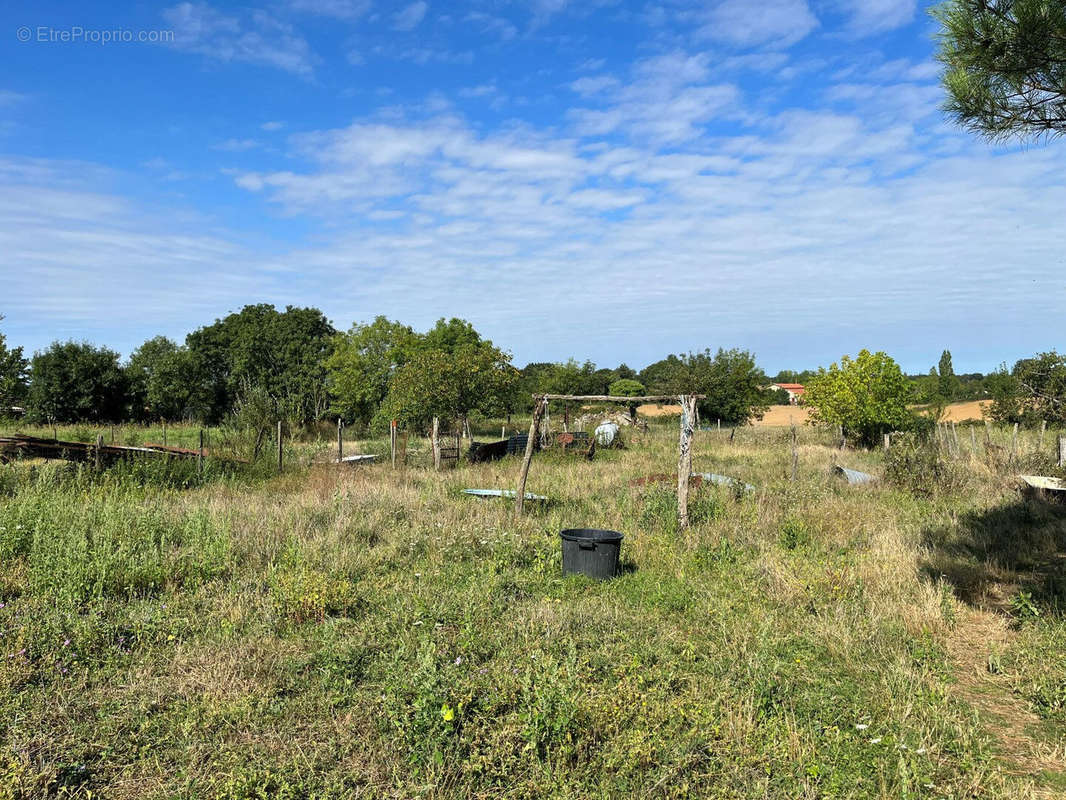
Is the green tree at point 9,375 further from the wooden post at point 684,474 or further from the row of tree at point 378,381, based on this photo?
the wooden post at point 684,474

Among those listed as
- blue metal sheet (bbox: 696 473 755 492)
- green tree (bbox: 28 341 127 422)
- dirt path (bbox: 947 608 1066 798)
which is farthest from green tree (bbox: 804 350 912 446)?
green tree (bbox: 28 341 127 422)

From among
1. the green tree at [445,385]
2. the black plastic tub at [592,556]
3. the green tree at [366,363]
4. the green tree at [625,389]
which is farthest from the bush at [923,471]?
the green tree at [625,389]

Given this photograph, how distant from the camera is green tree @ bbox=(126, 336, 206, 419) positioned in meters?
42.4

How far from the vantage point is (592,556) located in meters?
7.02

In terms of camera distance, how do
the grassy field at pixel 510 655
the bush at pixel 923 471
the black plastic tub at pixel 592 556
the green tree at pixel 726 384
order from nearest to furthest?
the grassy field at pixel 510 655 < the black plastic tub at pixel 592 556 < the bush at pixel 923 471 < the green tree at pixel 726 384

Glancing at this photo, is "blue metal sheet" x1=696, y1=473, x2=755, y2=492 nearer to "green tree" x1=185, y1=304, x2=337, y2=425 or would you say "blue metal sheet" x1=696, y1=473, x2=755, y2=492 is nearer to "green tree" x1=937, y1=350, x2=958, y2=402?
"green tree" x1=185, y1=304, x2=337, y2=425

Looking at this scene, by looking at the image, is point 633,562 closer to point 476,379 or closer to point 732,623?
point 732,623

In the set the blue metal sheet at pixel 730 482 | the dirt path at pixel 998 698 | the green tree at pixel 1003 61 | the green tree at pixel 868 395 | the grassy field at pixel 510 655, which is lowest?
the dirt path at pixel 998 698

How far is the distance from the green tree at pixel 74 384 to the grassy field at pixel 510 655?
37898 millimetres

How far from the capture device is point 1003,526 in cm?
901

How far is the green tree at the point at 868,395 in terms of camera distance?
70.2 ft

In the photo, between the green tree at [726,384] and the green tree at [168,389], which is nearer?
the green tree at [726,384]

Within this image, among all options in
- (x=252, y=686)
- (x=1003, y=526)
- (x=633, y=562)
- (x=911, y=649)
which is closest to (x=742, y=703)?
(x=911, y=649)

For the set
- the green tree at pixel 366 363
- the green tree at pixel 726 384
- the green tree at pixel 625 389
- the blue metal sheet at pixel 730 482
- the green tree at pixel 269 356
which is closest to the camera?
the blue metal sheet at pixel 730 482
